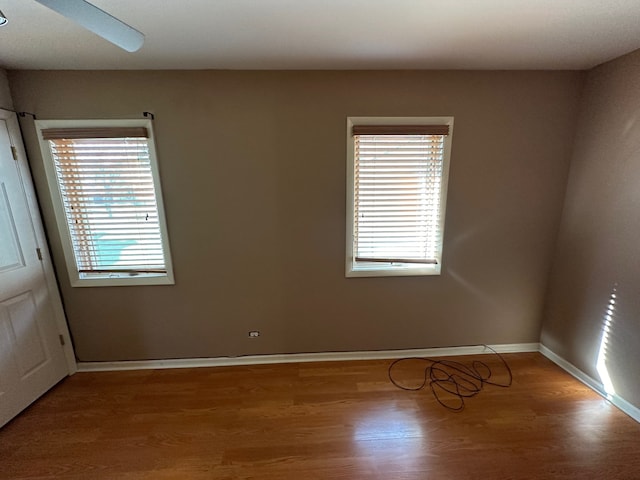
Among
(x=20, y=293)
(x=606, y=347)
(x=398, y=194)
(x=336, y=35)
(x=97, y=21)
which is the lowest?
(x=606, y=347)

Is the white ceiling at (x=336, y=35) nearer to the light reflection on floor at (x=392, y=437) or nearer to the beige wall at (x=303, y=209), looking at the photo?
the beige wall at (x=303, y=209)

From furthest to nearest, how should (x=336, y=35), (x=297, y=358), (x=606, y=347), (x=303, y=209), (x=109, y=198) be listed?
1. (x=297, y=358)
2. (x=303, y=209)
3. (x=109, y=198)
4. (x=606, y=347)
5. (x=336, y=35)

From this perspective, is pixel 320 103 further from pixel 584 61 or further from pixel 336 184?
pixel 584 61

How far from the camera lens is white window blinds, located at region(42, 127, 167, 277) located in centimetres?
190

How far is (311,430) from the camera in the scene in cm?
168

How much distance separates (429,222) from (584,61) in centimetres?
148

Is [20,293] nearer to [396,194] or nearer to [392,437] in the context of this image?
[392,437]

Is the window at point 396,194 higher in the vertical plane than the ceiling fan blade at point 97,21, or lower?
lower

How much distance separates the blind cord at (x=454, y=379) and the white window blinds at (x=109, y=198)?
7.53 feet

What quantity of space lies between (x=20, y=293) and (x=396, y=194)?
2.84m

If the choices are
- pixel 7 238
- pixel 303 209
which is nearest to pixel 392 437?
pixel 303 209

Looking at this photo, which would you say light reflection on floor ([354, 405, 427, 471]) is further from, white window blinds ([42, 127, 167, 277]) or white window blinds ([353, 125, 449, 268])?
white window blinds ([42, 127, 167, 277])

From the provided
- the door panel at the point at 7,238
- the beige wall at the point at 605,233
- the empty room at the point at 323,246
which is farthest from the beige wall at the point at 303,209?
the door panel at the point at 7,238

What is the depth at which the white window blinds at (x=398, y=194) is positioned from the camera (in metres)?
2.02
